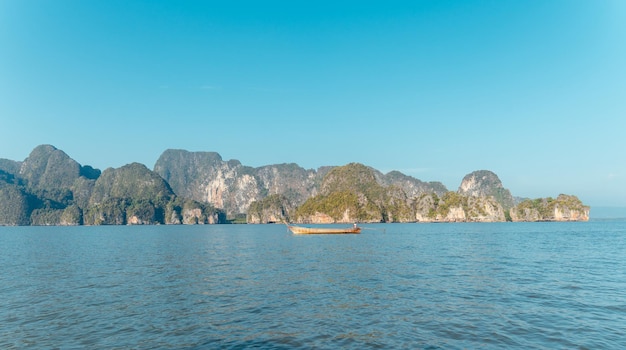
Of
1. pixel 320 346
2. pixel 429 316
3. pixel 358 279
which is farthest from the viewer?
pixel 358 279

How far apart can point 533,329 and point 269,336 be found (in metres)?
13.6

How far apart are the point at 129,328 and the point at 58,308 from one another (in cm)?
820

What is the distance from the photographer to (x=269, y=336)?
58.6ft

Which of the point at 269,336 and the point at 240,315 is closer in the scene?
the point at 269,336

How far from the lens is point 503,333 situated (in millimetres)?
18000

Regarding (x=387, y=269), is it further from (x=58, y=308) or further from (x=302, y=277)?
(x=58, y=308)

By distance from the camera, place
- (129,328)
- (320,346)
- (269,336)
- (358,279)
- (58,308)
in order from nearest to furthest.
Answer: (320,346), (269,336), (129,328), (58,308), (358,279)

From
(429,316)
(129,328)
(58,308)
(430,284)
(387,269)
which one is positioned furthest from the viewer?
(387,269)

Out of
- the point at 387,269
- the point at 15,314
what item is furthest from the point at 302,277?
the point at 15,314

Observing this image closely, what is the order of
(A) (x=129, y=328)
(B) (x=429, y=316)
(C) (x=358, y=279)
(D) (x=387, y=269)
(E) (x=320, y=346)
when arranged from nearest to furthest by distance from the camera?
(E) (x=320, y=346), (A) (x=129, y=328), (B) (x=429, y=316), (C) (x=358, y=279), (D) (x=387, y=269)

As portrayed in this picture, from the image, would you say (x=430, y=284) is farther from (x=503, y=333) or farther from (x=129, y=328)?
(x=129, y=328)

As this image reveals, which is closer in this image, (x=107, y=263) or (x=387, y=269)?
(x=387, y=269)

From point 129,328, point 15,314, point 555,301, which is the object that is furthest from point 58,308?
point 555,301

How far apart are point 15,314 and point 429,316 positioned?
25331 millimetres
